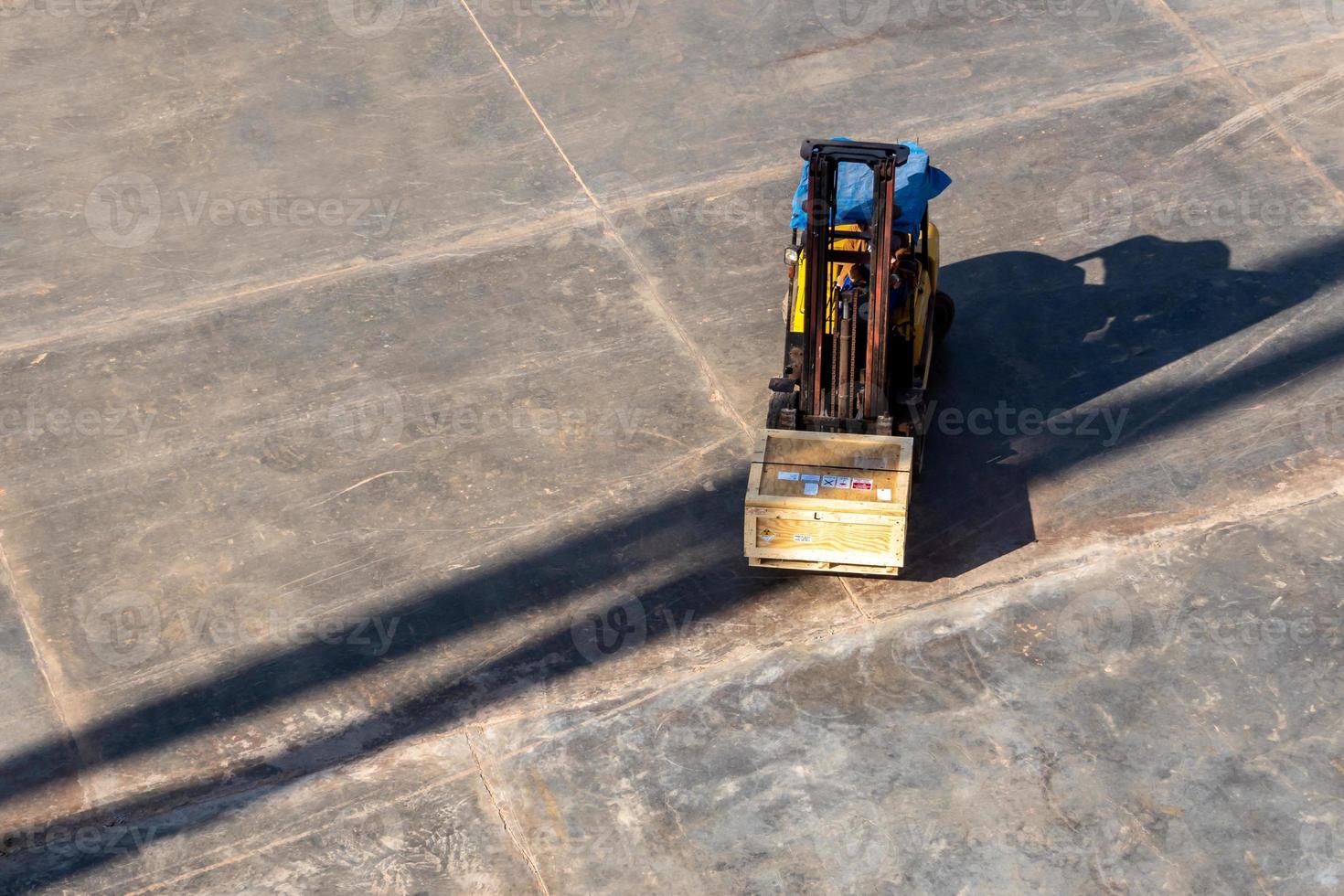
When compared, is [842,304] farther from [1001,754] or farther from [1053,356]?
[1001,754]

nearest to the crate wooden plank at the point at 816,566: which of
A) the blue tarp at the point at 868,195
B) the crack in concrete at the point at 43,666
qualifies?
the blue tarp at the point at 868,195

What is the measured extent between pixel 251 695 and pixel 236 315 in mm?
4443

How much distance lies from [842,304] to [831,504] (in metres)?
1.54

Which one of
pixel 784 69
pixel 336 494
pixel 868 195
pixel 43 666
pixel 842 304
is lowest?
pixel 43 666

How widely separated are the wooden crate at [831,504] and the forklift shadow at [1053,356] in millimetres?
838

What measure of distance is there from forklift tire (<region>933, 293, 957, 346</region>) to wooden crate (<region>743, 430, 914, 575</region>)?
2.20 meters

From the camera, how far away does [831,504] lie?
10.8 meters

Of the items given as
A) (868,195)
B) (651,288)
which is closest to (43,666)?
(651,288)

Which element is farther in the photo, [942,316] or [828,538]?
[942,316]

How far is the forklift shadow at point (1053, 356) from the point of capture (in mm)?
12102

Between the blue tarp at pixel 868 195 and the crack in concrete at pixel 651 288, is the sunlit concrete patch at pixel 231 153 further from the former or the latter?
the blue tarp at pixel 868 195

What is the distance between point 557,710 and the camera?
35.1 ft

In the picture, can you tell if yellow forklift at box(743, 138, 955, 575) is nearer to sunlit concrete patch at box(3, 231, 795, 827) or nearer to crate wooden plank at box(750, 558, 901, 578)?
crate wooden plank at box(750, 558, 901, 578)

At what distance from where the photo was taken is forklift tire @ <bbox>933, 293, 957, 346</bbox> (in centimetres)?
1312
